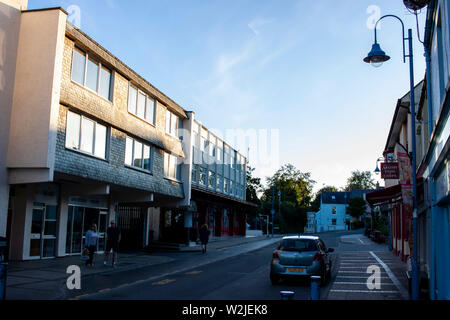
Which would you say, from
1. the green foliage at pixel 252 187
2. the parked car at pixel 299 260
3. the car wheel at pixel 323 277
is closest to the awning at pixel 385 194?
the parked car at pixel 299 260

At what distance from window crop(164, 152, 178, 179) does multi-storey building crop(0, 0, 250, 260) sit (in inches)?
2.4

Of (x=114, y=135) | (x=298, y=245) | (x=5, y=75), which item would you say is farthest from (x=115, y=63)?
(x=298, y=245)

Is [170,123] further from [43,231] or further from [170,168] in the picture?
[43,231]

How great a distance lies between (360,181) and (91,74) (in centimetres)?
10447

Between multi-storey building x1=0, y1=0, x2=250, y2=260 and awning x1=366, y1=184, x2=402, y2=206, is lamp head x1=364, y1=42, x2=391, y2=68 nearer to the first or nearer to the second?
awning x1=366, y1=184, x2=402, y2=206

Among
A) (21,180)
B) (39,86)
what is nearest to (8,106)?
(39,86)

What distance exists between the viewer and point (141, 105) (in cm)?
2366

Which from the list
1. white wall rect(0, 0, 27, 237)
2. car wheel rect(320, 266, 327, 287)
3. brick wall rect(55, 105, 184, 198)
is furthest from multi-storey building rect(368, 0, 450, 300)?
white wall rect(0, 0, 27, 237)

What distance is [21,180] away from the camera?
53.2 feet

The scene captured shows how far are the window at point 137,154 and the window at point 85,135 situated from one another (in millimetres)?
2107

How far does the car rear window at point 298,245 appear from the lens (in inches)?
531

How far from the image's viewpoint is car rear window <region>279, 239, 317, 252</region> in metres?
13.5
